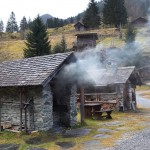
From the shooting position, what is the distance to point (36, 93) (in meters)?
16.3

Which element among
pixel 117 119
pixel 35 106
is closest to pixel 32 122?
pixel 35 106

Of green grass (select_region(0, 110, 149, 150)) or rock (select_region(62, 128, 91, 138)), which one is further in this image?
rock (select_region(62, 128, 91, 138))

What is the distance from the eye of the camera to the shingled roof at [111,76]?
26.8 meters

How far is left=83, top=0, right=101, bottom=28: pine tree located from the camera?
81.0 metres

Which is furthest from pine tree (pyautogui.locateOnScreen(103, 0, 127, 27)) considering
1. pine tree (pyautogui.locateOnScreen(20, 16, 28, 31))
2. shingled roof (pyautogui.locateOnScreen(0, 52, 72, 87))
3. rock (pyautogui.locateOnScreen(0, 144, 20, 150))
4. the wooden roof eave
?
rock (pyautogui.locateOnScreen(0, 144, 20, 150))

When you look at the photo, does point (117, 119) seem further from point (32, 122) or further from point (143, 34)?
point (143, 34)

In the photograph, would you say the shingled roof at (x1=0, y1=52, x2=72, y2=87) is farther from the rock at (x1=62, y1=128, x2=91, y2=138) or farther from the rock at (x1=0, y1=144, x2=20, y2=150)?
the rock at (x1=0, y1=144, x2=20, y2=150)

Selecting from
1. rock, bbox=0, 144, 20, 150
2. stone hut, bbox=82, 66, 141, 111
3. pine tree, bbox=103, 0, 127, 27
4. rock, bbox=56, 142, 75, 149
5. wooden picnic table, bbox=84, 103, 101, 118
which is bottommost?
rock, bbox=0, 144, 20, 150

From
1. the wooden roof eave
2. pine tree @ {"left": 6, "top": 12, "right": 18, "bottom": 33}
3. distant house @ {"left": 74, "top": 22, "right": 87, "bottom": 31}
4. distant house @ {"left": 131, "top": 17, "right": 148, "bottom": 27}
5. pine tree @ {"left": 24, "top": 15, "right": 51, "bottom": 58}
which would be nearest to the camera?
the wooden roof eave

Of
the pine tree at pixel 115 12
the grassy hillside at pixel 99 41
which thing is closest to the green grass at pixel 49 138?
the grassy hillside at pixel 99 41

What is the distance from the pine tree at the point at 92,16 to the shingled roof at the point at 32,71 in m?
63.7

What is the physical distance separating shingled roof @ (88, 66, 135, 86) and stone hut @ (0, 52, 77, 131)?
27.9 feet

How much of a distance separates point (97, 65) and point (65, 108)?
9470 millimetres

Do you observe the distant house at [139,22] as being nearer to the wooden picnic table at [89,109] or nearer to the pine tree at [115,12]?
the pine tree at [115,12]
